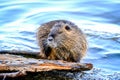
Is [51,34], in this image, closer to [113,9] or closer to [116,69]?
[116,69]

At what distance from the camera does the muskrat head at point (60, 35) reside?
5.61m

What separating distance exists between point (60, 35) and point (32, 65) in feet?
1.88

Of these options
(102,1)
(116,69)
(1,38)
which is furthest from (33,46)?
(102,1)

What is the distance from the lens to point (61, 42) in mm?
5727

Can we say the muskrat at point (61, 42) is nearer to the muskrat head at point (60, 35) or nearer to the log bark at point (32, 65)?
the muskrat head at point (60, 35)

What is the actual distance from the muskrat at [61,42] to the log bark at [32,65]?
0.72ft

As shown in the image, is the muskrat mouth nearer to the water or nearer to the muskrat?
the muskrat

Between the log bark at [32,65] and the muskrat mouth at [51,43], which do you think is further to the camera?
the muskrat mouth at [51,43]

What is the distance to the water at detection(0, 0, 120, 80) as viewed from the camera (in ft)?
23.4

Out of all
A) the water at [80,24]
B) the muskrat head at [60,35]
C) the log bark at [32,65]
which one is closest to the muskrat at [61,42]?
the muskrat head at [60,35]

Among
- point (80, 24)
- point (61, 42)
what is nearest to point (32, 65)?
point (61, 42)

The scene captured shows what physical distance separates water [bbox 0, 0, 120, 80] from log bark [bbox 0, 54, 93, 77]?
0.62ft

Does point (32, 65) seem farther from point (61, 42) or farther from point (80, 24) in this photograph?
point (80, 24)

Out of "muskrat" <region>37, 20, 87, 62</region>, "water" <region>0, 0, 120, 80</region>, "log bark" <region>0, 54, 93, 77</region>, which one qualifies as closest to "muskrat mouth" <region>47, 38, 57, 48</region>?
"muskrat" <region>37, 20, 87, 62</region>
